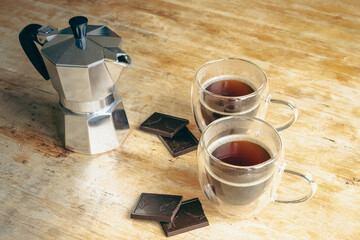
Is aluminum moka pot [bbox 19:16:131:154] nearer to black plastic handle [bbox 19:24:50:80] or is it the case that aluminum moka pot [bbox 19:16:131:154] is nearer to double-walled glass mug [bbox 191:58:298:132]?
black plastic handle [bbox 19:24:50:80]

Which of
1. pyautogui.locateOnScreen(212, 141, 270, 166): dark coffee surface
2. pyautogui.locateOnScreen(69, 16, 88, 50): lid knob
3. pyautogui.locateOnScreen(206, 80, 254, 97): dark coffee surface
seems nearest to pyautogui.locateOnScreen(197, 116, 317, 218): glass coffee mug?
pyautogui.locateOnScreen(212, 141, 270, 166): dark coffee surface

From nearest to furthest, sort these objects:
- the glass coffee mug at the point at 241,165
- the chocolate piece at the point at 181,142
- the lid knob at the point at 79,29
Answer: the glass coffee mug at the point at 241,165
the lid knob at the point at 79,29
the chocolate piece at the point at 181,142

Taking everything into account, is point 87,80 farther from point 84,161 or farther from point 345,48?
point 345,48

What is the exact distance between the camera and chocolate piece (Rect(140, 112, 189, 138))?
87 cm

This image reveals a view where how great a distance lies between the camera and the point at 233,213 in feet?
2.29

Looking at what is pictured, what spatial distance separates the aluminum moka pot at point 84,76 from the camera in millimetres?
738

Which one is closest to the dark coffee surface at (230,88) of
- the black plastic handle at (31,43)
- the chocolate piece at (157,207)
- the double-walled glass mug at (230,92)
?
the double-walled glass mug at (230,92)

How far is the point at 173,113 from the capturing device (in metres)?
0.94

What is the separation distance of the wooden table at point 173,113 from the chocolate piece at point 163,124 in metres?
0.02

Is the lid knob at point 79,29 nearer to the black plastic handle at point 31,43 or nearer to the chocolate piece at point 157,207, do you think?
the black plastic handle at point 31,43

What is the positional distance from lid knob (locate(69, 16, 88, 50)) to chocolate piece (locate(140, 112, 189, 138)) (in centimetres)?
23

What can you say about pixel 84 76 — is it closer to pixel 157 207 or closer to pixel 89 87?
pixel 89 87

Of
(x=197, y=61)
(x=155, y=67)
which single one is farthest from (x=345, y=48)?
(x=155, y=67)

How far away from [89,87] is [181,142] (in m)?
0.23
